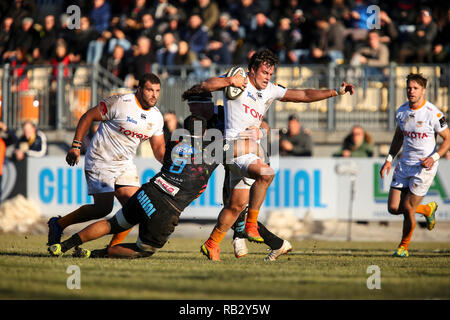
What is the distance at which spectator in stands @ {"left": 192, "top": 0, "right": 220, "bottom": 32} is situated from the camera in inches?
807

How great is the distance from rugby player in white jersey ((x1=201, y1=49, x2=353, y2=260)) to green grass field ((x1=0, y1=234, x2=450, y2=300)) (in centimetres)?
43

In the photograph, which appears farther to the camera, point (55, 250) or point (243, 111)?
point (243, 111)

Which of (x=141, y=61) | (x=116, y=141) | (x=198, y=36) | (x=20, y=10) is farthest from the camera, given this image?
(x=20, y=10)

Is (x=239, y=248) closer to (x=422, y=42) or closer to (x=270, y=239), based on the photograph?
(x=270, y=239)

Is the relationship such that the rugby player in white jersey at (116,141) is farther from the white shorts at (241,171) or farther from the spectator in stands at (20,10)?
the spectator in stands at (20,10)

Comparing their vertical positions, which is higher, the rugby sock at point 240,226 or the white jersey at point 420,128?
the white jersey at point 420,128

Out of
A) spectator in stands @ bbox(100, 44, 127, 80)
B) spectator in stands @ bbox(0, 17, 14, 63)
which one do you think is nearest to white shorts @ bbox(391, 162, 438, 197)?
spectator in stands @ bbox(100, 44, 127, 80)

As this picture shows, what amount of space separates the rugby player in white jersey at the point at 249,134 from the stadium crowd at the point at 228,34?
9.04 metres

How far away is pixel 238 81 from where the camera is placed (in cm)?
895

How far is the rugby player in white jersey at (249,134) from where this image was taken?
9.02m

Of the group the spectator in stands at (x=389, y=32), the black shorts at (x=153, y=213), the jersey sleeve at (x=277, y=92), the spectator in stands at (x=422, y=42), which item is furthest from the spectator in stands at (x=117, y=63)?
the black shorts at (x=153, y=213)

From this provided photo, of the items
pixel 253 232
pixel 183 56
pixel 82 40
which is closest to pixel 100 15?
pixel 82 40

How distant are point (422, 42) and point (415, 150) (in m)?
7.84

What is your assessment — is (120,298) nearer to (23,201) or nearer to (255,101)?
(255,101)
